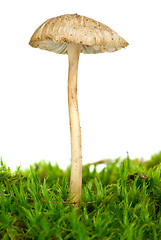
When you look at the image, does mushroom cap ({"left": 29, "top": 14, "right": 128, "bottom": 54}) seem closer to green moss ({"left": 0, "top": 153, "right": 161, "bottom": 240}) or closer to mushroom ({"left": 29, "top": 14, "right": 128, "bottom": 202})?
mushroom ({"left": 29, "top": 14, "right": 128, "bottom": 202})

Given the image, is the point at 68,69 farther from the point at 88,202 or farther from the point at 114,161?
the point at 114,161

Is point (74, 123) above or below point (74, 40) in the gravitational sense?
below

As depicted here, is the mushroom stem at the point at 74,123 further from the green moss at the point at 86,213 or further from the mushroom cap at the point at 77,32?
the mushroom cap at the point at 77,32

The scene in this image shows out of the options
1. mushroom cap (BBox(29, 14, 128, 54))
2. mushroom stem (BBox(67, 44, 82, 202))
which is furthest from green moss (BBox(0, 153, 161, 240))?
mushroom cap (BBox(29, 14, 128, 54))

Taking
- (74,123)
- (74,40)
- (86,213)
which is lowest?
(86,213)

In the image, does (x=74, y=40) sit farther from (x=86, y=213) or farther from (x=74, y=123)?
(x=86, y=213)

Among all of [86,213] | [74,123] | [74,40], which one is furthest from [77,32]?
[86,213]

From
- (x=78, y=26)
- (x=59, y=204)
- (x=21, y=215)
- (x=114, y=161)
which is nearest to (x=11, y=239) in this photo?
(x=21, y=215)
